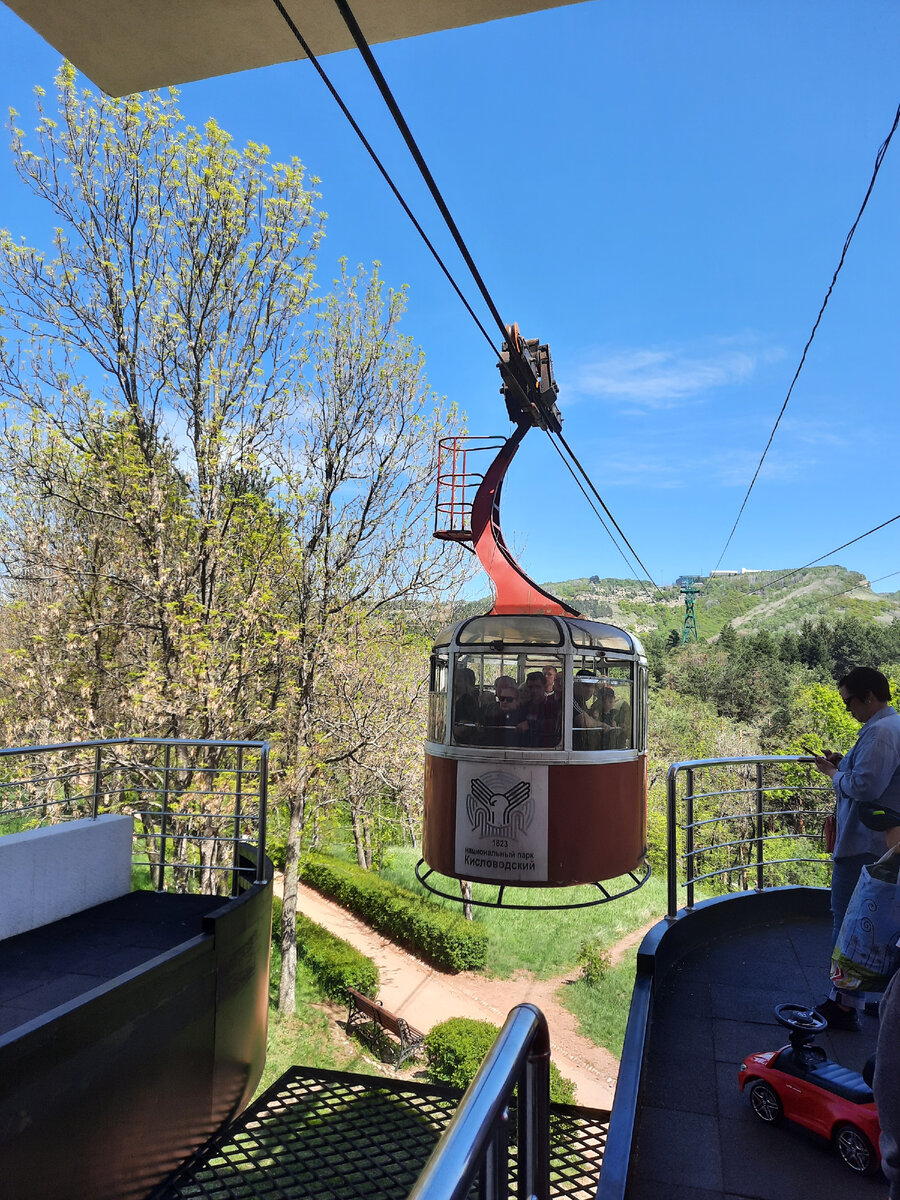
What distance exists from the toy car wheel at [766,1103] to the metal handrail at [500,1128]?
5.54ft

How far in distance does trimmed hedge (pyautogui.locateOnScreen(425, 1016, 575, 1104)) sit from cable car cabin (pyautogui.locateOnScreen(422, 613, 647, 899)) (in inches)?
278

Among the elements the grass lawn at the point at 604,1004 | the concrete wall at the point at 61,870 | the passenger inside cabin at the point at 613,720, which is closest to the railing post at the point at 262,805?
the concrete wall at the point at 61,870

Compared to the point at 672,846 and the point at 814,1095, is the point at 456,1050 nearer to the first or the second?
the point at 672,846

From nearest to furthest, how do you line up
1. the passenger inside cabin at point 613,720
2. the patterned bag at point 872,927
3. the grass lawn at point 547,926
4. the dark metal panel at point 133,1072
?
1. the patterned bag at point 872,927
2. the dark metal panel at point 133,1072
3. the passenger inside cabin at point 613,720
4. the grass lawn at point 547,926

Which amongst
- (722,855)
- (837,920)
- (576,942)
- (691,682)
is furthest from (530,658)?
(691,682)

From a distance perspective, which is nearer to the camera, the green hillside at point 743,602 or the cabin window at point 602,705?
the cabin window at point 602,705

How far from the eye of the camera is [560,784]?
575cm

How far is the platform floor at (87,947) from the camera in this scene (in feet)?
13.8

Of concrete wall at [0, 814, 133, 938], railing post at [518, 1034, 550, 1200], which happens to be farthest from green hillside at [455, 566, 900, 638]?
railing post at [518, 1034, 550, 1200]

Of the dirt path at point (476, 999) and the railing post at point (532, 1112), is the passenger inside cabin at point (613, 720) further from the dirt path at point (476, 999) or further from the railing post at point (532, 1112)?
the dirt path at point (476, 999)

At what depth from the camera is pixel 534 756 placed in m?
5.76

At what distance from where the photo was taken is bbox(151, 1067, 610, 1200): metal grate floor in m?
4.15

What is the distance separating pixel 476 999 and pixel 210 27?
16739 mm

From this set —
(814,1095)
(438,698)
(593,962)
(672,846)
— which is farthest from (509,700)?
(593,962)
